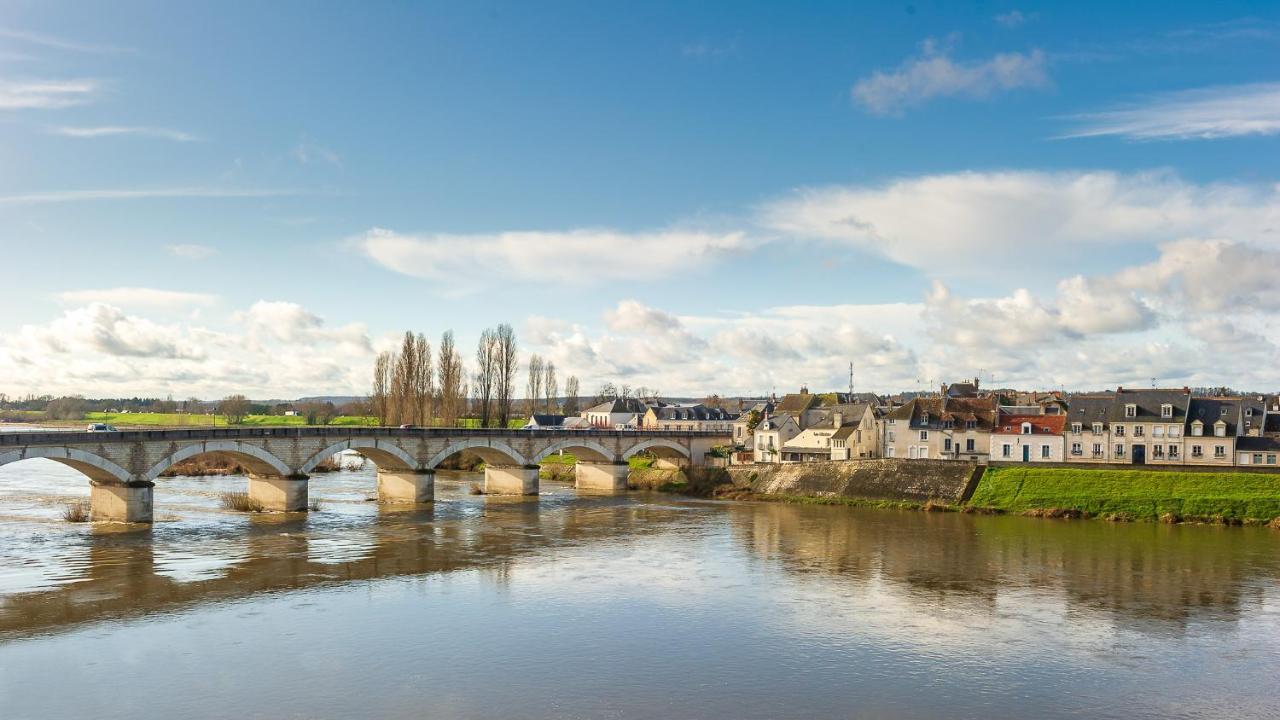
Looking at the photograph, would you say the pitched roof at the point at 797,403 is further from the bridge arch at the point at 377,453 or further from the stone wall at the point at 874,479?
the bridge arch at the point at 377,453

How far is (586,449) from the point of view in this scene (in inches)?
2837

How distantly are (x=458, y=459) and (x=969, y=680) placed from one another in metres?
73.9

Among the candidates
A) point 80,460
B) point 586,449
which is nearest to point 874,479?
point 586,449

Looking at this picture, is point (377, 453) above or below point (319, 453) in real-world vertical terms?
below

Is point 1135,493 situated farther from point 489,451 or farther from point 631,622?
point 489,451

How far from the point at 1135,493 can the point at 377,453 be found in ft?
153

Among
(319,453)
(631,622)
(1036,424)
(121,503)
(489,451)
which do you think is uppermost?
(1036,424)

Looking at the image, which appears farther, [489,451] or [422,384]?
[422,384]

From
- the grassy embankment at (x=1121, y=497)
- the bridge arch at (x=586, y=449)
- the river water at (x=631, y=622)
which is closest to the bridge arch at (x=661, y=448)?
the bridge arch at (x=586, y=449)

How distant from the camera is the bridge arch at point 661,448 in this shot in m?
74.0

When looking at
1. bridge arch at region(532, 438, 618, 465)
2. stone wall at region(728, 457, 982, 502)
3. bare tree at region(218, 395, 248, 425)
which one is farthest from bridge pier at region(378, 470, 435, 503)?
bare tree at region(218, 395, 248, 425)

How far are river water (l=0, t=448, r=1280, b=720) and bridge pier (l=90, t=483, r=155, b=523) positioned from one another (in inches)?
65.1

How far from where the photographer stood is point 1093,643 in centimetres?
2486

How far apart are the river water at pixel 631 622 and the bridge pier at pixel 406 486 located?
1149 centimetres
